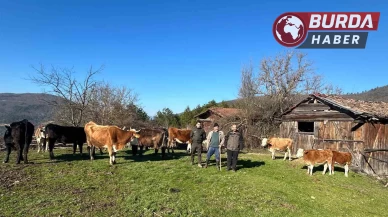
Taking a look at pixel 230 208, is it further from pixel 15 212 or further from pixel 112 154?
pixel 112 154

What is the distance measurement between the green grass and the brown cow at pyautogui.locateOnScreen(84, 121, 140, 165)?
0.84 metres

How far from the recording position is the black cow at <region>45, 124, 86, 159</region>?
14266mm

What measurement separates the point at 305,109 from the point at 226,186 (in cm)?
1317

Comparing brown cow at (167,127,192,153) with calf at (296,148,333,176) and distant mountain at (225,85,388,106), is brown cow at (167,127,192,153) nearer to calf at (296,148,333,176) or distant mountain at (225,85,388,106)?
calf at (296,148,333,176)

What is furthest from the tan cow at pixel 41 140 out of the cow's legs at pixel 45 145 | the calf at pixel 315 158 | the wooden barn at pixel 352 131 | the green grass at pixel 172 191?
the wooden barn at pixel 352 131

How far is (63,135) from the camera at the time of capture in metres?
14.9

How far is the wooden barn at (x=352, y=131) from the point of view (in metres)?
16.6

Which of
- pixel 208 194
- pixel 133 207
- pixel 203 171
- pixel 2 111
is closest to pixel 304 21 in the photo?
pixel 203 171

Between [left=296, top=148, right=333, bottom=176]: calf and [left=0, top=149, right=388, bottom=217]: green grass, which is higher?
[left=296, top=148, right=333, bottom=176]: calf

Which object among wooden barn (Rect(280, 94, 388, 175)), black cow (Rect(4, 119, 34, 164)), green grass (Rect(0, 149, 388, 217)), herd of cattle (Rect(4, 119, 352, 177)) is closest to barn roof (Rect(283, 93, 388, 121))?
wooden barn (Rect(280, 94, 388, 175))

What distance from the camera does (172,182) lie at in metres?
10.3

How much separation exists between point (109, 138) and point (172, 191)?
543 cm

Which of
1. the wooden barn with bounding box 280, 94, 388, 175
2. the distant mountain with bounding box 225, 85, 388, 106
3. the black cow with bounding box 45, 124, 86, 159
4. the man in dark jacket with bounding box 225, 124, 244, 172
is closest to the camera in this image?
the man in dark jacket with bounding box 225, 124, 244, 172

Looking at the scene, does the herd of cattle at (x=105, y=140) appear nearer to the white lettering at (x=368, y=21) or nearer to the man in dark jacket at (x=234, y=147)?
the man in dark jacket at (x=234, y=147)
